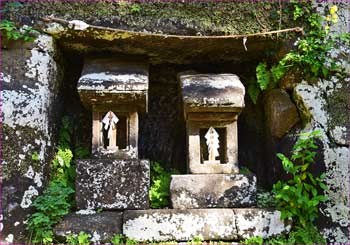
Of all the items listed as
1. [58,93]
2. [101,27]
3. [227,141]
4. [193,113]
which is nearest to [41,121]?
[58,93]

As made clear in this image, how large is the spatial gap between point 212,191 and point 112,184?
3.32 feet

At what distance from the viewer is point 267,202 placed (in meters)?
4.42

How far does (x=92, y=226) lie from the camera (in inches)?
160

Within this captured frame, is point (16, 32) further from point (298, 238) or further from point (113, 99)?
point (298, 238)

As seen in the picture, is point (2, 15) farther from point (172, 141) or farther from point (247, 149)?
point (247, 149)

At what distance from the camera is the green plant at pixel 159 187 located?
451 cm

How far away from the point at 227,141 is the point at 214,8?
147cm

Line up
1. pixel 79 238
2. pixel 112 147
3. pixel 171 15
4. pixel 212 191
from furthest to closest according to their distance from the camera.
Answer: pixel 171 15 < pixel 112 147 < pixel 212 191 < pixel 79 238

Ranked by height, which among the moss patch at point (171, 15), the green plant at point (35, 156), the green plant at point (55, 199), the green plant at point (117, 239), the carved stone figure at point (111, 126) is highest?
the moss patch at point (171, 15)

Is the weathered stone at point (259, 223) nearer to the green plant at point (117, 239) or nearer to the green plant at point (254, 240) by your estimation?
the green plant at point (254, 240)

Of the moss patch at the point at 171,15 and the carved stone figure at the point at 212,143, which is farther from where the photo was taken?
the carved stone figure at the point at 212,143

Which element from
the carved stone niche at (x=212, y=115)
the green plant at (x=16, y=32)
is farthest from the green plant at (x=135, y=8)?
the green plant at (x=16, y=32)

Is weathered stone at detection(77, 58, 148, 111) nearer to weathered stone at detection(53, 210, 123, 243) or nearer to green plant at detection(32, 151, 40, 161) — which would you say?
green plant at detection(32, 151, 40, 161)

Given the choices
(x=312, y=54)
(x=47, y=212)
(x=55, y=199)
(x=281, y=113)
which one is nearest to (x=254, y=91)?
(x=281, y=113)
